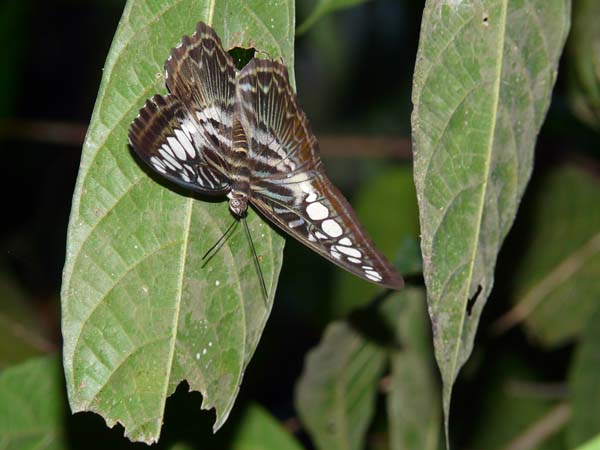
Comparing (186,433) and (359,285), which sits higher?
(186,433)

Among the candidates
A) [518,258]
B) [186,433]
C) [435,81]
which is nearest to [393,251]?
[518,258]

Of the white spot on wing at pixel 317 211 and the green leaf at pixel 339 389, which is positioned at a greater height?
the white spot on wing at pixel 317 211

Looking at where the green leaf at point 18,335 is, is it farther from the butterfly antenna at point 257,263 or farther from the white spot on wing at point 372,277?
the white spot on wing at point 372,277

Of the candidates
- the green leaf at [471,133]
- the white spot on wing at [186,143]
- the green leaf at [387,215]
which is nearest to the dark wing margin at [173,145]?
the white spot on wing at [186,143]

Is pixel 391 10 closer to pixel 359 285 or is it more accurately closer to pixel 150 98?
pixel 359 285

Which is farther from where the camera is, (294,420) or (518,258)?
(518,258)

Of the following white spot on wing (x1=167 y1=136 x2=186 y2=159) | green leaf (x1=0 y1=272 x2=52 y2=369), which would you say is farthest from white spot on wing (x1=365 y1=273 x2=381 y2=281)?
green leaf (x1=0 y1=272 x2=52 y2=369)
